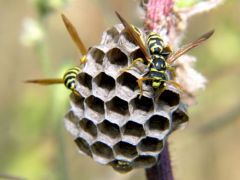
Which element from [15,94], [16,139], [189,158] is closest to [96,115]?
[16,139]

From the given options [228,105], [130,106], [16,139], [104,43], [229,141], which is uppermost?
[104,43]

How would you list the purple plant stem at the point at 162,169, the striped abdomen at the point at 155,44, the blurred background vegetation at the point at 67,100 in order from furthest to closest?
the blurred background vegetation at the point at 67,100 < the purple plant stem at the point at 162,169 < the striped abdomen at the point at 155,44

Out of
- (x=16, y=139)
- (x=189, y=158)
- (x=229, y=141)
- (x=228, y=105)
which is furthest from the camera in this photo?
(x=229, y=141)


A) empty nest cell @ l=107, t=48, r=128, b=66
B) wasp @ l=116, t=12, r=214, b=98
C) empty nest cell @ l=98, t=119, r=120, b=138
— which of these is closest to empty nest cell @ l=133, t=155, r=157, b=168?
empty nest cell @ l=98, t=119, r=120, b=138

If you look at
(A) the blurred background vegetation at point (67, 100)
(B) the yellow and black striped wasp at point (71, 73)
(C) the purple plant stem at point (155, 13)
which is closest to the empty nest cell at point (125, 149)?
(B) the yellow and black striped wasp at point (71, 73)

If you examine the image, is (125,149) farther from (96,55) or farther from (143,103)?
(96,55)

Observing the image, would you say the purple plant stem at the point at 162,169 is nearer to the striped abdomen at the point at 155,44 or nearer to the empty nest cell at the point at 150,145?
the empty nest cell at the point at 150,145

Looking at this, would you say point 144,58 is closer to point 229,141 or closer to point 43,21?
point 43,21

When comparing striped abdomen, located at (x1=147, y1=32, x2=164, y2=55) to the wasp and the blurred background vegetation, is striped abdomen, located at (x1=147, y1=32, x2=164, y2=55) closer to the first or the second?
the wasp
